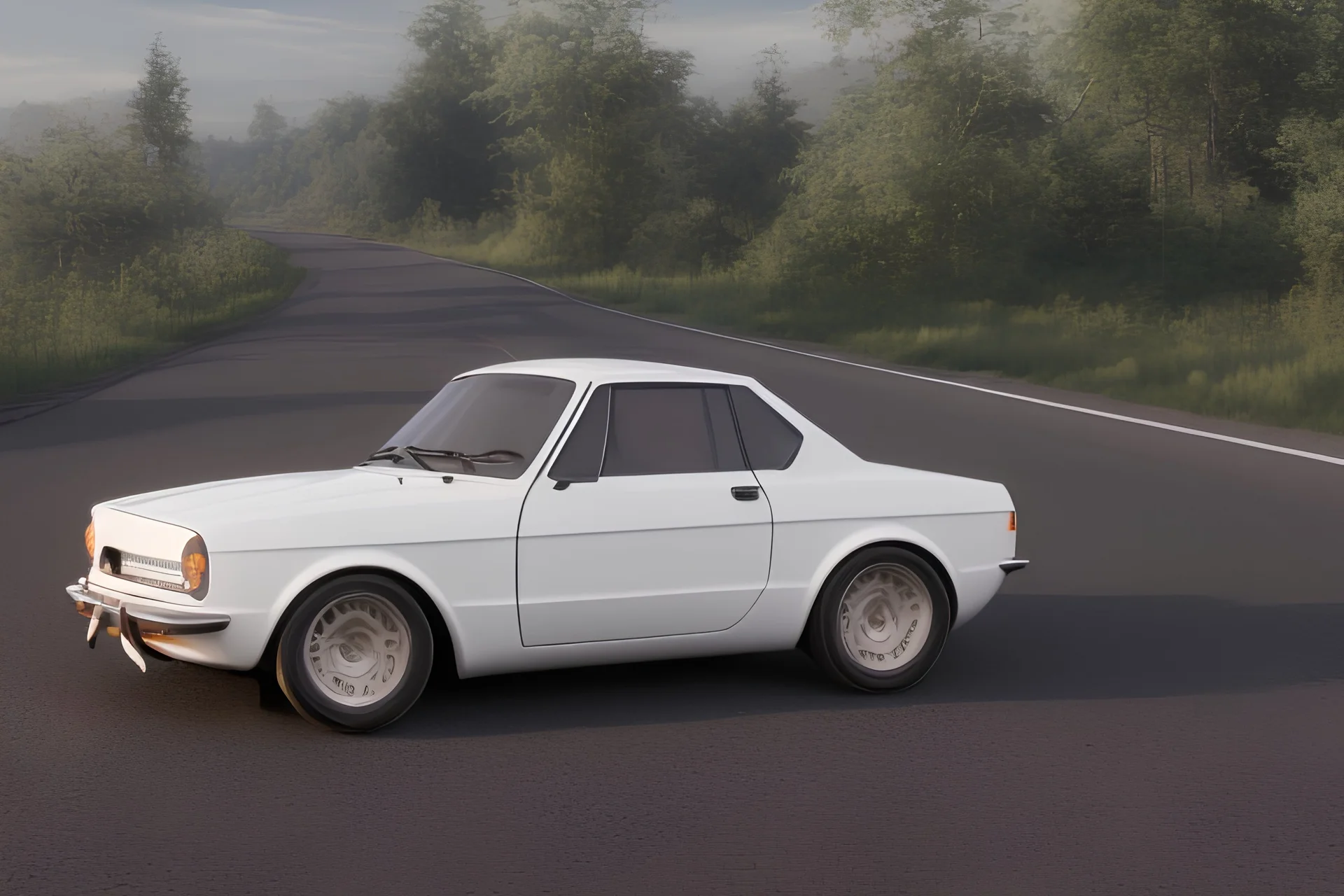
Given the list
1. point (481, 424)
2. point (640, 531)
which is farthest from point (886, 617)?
point (481, 424)

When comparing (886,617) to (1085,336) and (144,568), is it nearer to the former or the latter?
(144,568)

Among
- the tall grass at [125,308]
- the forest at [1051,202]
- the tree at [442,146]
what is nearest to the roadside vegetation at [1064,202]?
the forest at [1051,202]

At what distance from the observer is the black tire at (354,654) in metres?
5.88

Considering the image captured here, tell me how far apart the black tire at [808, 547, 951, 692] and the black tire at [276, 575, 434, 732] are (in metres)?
1.64

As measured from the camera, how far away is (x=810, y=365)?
25.8m

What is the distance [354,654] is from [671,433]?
1580mm

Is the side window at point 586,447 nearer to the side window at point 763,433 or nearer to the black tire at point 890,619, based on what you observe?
the side window at point 763,433

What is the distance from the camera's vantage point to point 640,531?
6.31 meters

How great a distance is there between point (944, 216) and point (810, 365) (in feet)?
63.3

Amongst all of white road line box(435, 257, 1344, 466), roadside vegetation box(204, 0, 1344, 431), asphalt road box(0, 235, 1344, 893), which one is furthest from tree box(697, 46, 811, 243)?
asphalt road box(0, 235, 1344, 893)

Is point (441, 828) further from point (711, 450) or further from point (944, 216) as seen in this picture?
point (944, 216)

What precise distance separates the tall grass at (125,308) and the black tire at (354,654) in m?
16.4

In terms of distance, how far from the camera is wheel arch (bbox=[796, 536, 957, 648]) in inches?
260

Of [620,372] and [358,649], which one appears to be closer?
[358,649]
